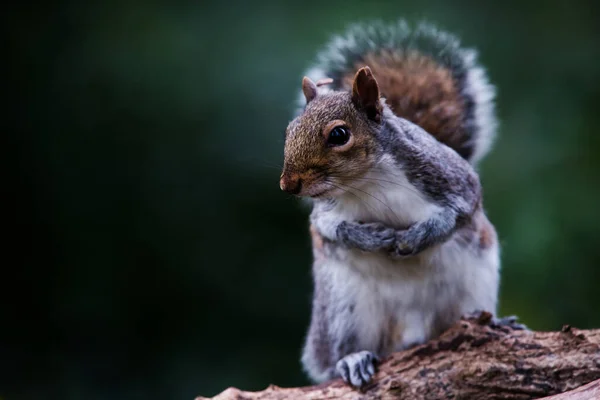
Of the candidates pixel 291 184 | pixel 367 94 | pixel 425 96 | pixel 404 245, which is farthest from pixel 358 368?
pixel 425 96

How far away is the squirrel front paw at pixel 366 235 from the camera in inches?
69.2

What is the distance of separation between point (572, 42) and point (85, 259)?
2103 mm

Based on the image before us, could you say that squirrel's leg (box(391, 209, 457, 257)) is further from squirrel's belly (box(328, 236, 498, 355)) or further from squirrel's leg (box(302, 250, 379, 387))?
squirrel's leg (box(302, 250, 379, 387))

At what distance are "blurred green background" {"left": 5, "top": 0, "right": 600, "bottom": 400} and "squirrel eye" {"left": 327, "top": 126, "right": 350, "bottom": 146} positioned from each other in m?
0.96

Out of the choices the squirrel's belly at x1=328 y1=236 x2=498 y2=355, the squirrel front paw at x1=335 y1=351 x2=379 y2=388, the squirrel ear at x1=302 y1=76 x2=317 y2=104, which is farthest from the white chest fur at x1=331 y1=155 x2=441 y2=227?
the squirrel front paw at x1=335 y1=351 x2=379 y2=388

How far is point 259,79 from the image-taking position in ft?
8.43

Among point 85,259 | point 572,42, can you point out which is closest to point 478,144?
point 572,42

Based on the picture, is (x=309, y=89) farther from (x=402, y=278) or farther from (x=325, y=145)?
(x=402, y=278)

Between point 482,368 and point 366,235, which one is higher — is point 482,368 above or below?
below

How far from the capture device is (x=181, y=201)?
263 centimetres

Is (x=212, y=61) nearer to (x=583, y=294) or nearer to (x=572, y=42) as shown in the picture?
(x=572, y=42)

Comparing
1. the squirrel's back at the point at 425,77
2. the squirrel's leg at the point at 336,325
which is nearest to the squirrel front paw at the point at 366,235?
the squirrel's leg at the point at 336,325

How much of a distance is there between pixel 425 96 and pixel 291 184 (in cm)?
85

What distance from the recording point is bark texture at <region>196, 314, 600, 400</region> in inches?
62.6
